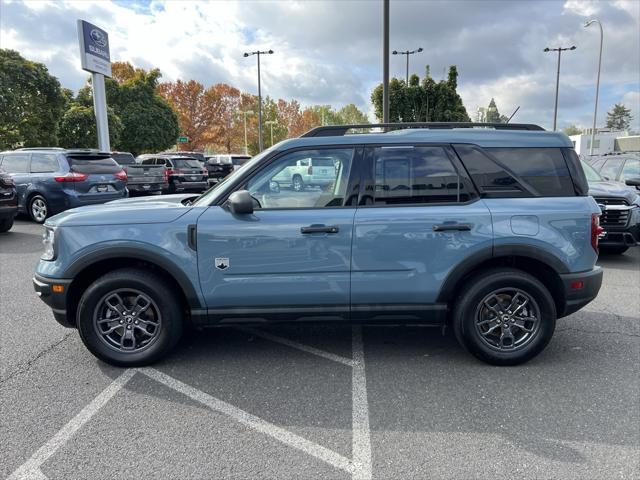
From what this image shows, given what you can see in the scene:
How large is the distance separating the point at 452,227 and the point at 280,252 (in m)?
1.31

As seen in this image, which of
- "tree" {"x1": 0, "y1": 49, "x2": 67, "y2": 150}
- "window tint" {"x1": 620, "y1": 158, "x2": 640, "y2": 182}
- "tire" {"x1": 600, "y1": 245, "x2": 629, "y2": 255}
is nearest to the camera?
"tire" {"x1": 600, "y1": 245, "x2": 629, "y2": 255}

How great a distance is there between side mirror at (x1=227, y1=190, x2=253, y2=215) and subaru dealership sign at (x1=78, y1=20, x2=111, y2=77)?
20.7 m

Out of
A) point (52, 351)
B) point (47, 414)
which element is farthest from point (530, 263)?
point (52, 351)

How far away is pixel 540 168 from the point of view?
3.65m

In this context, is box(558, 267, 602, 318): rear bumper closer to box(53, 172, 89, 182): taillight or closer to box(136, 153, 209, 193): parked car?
box(53, 172, 89, 182): taillight

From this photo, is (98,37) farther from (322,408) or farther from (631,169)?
(322,408)

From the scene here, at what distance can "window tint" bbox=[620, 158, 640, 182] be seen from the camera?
1016 centimetres

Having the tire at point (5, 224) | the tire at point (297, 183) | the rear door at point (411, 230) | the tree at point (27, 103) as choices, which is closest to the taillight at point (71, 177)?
the tire at point (5, 224)

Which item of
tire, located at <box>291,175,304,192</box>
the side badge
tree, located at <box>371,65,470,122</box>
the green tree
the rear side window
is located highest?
tree, located at <box>371,65,470,122</box>

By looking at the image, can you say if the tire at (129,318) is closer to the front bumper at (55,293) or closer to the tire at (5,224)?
the front bumper at (55,293)

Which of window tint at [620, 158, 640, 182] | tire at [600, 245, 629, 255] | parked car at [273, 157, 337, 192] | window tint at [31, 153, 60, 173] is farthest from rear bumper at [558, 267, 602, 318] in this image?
window tint at [31, 153, 60, 173]

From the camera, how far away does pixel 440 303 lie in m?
3.60

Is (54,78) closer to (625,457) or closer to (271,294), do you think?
(271,294)

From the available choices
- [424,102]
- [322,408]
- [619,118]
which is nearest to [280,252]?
[322,408]
